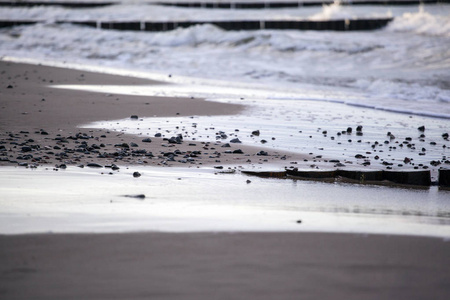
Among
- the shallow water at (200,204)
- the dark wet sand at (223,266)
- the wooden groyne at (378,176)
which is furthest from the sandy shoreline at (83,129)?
the dark wet sand at (223,266)

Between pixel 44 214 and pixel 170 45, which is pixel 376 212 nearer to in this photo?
pixel 44 214

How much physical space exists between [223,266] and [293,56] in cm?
2054

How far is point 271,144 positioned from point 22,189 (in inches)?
121

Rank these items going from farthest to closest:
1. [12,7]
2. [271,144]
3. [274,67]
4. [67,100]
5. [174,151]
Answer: [12,7] < [274,67] < [67,100] < [271,144] < [174,151]

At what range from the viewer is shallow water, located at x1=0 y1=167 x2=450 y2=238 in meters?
3.85

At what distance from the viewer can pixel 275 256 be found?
3.32 meters

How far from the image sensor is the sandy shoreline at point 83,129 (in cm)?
599

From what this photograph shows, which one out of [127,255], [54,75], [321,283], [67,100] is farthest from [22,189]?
[54,75]

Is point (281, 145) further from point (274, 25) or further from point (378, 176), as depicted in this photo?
point (274, 25)

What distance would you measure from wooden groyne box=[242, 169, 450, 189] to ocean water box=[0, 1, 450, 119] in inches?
190

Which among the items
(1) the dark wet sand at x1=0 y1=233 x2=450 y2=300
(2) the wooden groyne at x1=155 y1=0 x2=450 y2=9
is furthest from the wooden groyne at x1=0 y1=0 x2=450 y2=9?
(1) the dark wet sand at x1=0 y1=233 x2=450 y2=300

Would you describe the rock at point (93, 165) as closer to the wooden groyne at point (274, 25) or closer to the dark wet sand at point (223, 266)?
the dark wet sand at point (223, 266)

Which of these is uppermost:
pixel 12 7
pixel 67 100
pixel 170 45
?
pixel 12 7

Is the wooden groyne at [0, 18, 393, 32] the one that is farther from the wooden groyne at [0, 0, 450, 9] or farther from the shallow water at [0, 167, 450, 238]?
the shallow water at [0, 167, 450, 238]
